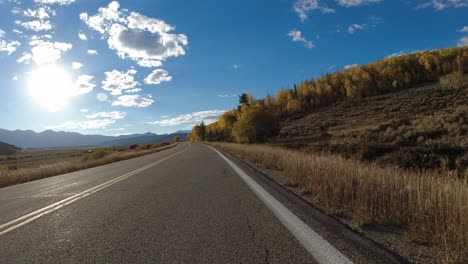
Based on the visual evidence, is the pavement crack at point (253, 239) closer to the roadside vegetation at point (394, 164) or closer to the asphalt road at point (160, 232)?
the asphalt road at point (160, 232)

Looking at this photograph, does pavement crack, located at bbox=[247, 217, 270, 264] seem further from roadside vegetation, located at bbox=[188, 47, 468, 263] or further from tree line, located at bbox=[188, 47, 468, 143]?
tree line, located at bbox=[188, 47, 468, 143]

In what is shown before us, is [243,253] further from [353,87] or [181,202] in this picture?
[353,87]

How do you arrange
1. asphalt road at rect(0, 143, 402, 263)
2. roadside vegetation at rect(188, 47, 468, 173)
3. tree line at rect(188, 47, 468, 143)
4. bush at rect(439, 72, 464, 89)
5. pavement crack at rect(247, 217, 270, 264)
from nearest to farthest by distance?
pavement crack at rect(247, 217, 270, 264) → asphalt road at rect(0, 143, 402, 263) → roadside vegetation at rect(188, 47, 468, 173) → bush at rect(439, 72, 464, 89) → tree line at rect(188, 47, 468, 143)

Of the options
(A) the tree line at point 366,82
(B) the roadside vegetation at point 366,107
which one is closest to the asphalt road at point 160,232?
(B) the roadside vegetation at point 366,107

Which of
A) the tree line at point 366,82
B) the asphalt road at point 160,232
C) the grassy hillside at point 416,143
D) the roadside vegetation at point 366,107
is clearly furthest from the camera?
the tree line at point 366,82

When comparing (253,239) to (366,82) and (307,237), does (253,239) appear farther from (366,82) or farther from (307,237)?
(366,82)

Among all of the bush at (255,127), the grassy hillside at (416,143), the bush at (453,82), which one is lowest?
the grassy hillside at (416,143)

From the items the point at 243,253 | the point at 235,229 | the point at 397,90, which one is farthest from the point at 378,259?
the point at 397,90

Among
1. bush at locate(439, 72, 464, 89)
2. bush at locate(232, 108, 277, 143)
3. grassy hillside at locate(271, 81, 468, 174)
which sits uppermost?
bush at locate(439, 72, 464, 89)

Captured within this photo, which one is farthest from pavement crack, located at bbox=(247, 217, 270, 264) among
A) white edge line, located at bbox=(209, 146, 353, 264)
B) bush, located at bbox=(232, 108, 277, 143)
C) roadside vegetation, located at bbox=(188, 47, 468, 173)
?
bush, located at bbox=(232, 108, 277, 143)

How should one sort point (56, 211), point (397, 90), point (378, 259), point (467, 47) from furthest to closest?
point (467, 47)
point (397, 90)
point (56, 211)
point (378, 259)

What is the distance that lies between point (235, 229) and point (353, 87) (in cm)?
13186

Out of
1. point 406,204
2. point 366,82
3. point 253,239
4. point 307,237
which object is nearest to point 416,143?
point 406,204

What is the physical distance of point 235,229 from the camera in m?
5.11
